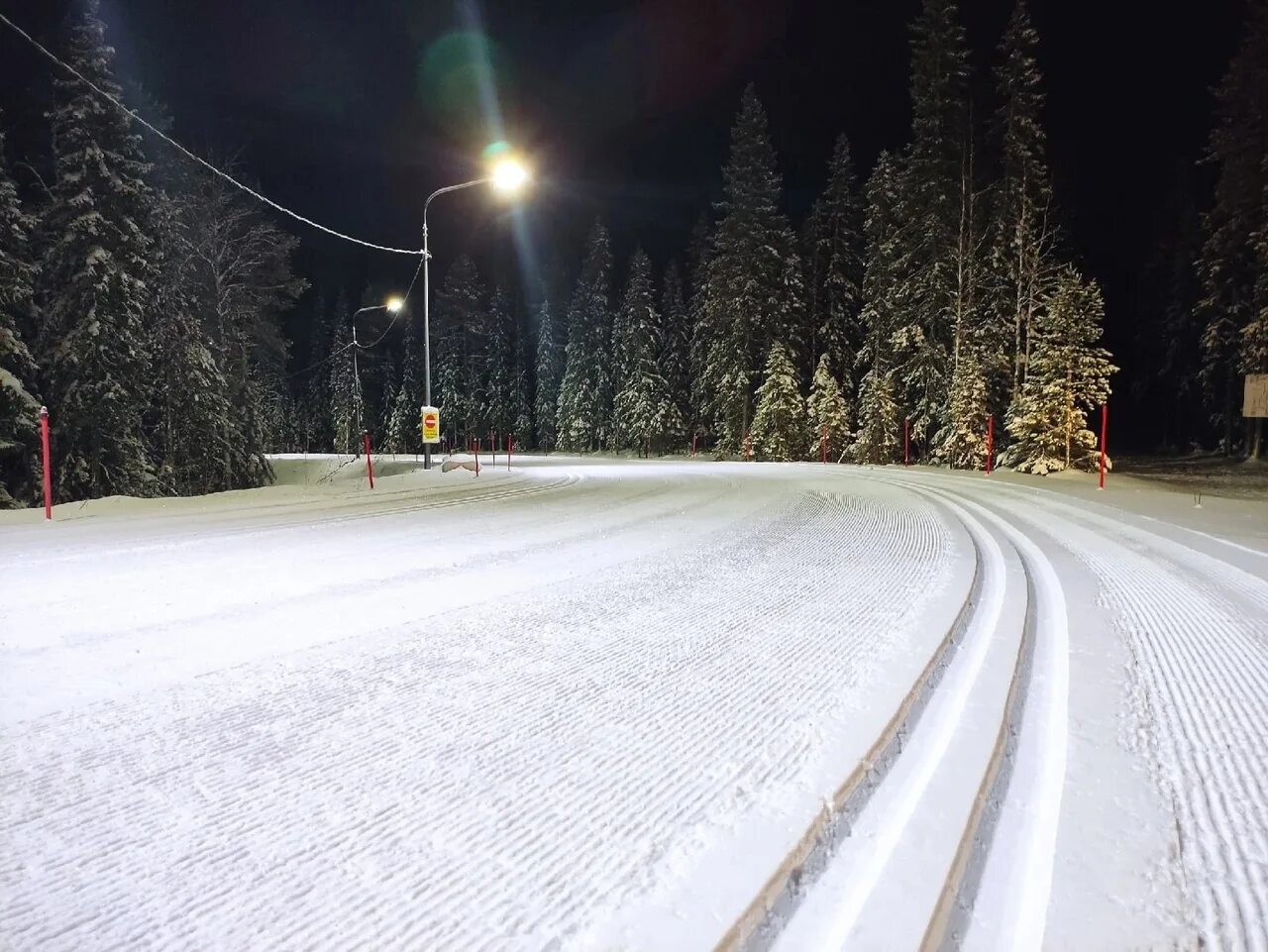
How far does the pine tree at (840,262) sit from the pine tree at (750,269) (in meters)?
1.60

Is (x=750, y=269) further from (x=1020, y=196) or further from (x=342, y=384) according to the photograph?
(x=342, y=384)

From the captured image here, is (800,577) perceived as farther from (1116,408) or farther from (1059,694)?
(1116,408)

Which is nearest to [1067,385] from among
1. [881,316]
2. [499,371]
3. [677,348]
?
[881,316]

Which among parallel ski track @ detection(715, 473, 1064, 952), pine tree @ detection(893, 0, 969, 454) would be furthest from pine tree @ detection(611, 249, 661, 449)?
parallel ski track @ detection(715, 473, 1064, 952)

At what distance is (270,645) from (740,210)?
37.4 m

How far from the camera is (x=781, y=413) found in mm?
35000

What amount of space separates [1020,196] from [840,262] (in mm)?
12318

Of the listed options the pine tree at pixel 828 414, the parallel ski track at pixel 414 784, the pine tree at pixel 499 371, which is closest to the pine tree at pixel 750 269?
the pine tree at pixel 828 414

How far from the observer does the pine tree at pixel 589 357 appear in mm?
52203

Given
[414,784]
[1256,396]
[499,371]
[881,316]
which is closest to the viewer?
[414,784]

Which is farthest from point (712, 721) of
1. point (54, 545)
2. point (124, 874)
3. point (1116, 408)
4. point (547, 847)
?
point (1116, 408)

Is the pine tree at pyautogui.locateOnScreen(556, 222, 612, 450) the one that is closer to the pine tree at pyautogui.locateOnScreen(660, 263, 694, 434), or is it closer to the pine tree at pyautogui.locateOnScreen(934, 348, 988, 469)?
the pine tree at pyautogui.locateOnScreen(660, 263, 694, 434)

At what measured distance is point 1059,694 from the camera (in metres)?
3.39

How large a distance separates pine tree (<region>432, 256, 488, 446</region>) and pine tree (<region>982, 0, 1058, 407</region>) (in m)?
42.1
